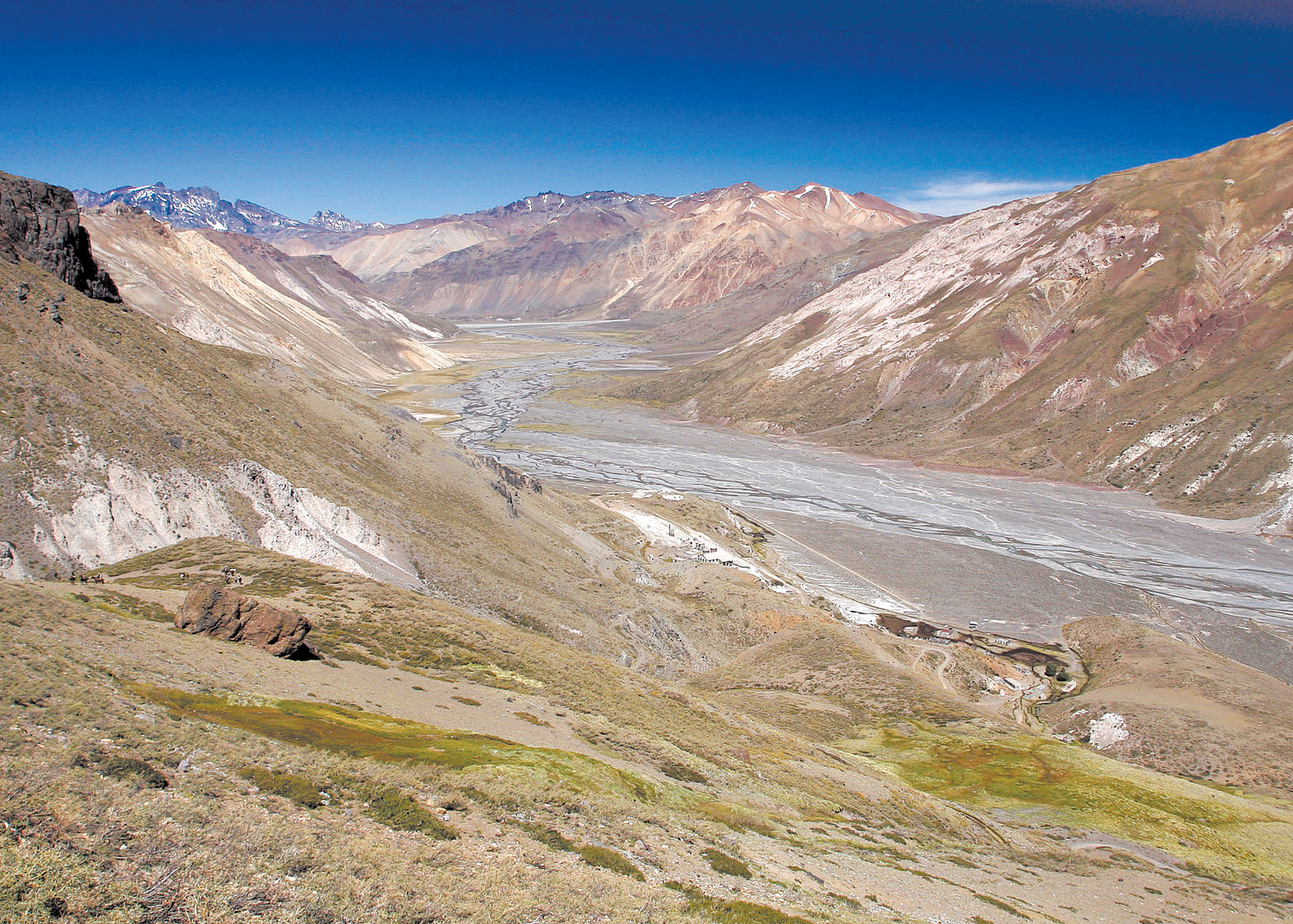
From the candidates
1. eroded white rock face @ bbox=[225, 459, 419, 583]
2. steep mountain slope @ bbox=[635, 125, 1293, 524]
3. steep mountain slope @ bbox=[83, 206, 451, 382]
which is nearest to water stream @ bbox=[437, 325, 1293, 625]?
steep mountain slope @ bbox=[635, 125, 1293, 524]

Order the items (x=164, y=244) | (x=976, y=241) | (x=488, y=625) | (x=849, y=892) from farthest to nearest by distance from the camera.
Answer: (x=976, y=241)
(x=164, y=244)
(x=488, y=625)
(x=849, y=892)

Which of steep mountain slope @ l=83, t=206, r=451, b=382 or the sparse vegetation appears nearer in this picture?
the sparse vegetation

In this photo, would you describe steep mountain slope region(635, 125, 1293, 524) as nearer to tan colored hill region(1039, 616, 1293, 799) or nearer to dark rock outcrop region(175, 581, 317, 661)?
tan colored hill region(1039, 616, 1293, 799)

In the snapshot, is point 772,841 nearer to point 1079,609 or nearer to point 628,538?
point 628,538

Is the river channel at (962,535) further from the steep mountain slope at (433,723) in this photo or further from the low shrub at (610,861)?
the low shrub at (610,861)

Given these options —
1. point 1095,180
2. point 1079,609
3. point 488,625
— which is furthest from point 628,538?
point 1095,180

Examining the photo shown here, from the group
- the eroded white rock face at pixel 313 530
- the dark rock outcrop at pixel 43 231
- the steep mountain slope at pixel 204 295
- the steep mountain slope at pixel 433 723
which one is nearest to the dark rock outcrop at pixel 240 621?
the steep mountain slope at pixel 433 723

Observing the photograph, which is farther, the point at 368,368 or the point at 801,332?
the point at 368,368

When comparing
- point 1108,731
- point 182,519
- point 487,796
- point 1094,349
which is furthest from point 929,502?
point 487,796
